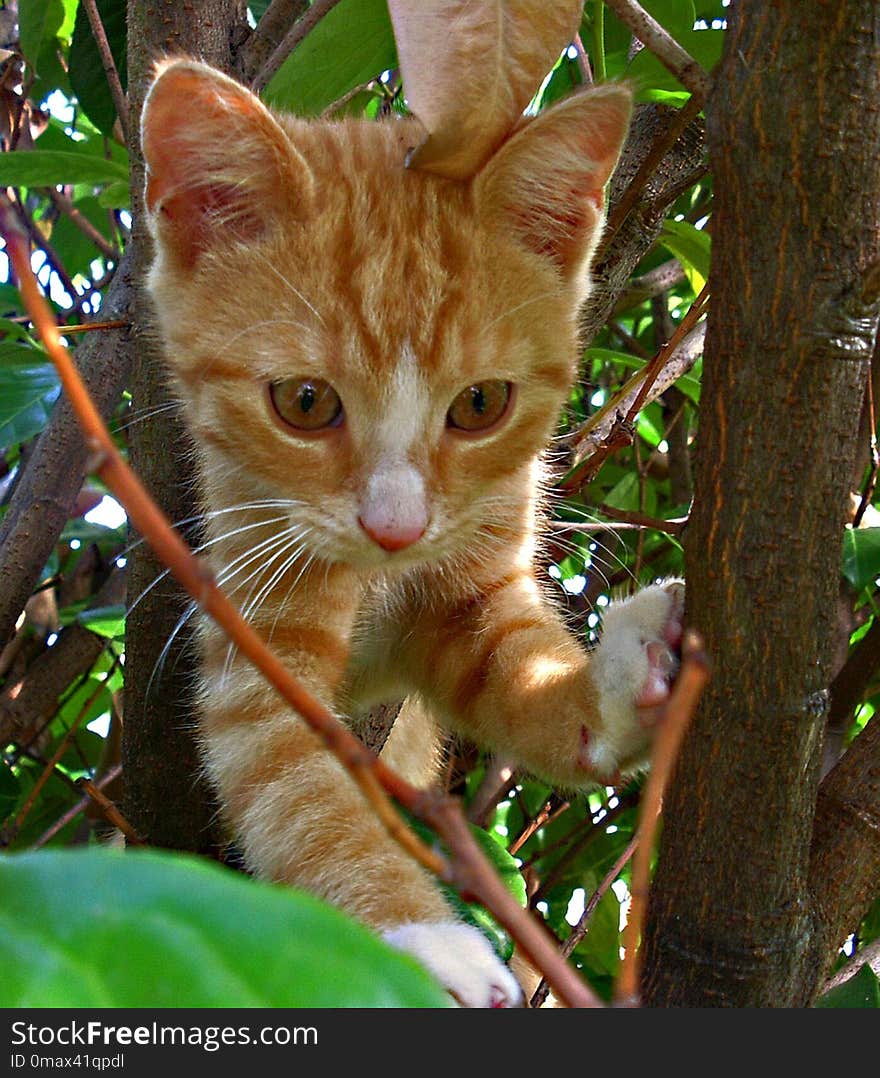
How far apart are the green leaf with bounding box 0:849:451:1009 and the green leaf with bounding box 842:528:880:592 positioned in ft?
4.08

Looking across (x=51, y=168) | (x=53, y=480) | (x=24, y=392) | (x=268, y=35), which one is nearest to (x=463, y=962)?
(x=53, y=480)

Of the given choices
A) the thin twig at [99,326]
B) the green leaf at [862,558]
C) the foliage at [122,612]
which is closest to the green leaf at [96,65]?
the foliage at [122,612]

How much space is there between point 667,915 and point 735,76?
80cm

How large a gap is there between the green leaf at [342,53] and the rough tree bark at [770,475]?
702 millimetres

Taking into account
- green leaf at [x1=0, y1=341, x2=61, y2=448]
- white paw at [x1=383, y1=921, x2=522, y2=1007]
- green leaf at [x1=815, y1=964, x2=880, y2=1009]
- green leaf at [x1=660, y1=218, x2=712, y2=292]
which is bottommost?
white paw at [x1=383, y1=921, x2=522, y2=1007]

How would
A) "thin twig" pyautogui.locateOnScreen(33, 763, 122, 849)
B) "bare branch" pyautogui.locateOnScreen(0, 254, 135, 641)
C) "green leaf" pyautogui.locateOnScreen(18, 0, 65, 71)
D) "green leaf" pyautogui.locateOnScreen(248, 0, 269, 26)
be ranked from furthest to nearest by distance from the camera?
"green leaf" pyautogui.locateOnScreen(248, 0, 269, 26) < "green leaf" pyautogui.locateOnScreen(18, 0, 65, 71) < "thin twig" pyautogui.locateOnScreen(33, 763, 122, 849) < "bare branch" pyautogui.locateOnScreen(0, 254, 135, 641)

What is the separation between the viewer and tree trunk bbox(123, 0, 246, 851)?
1.73 metres

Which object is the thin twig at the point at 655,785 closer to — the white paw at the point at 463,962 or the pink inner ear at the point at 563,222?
the white paw at the point at 463,962

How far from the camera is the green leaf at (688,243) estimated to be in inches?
75.0

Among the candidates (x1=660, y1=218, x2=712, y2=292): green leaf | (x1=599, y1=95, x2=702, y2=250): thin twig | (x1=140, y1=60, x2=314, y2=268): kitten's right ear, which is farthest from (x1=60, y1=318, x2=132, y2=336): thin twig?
(x1=660, y1=218, x2=712, y2=292): green leaf

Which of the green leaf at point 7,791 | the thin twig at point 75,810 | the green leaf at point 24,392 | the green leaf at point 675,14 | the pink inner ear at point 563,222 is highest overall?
the green leaf at point 675,14

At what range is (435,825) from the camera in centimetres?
60

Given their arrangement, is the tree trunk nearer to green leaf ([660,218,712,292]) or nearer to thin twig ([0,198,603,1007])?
green leaf ([660,218,712,292])

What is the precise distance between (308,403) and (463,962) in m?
0.73
